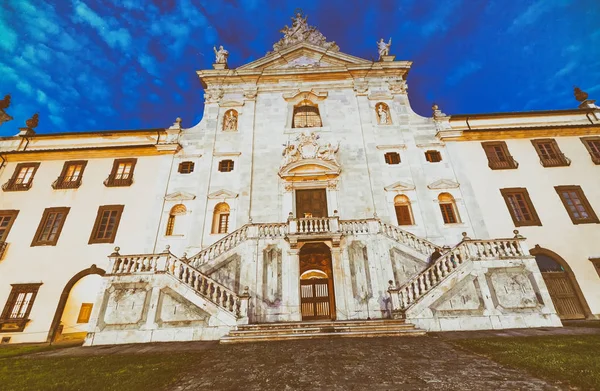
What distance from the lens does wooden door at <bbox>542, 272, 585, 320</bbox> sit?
14673 mm

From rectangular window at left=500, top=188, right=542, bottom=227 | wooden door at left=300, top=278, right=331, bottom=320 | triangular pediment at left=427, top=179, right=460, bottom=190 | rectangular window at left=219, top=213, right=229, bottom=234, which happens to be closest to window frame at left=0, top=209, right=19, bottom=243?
rectangular window at left=219, top=213, right=229, bottom=234

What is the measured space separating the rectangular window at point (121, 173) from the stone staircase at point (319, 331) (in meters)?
14.0

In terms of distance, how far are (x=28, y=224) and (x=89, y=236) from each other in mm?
4290

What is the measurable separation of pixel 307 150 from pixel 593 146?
792 inches

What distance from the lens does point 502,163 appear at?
1864cm

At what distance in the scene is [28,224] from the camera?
17.4m

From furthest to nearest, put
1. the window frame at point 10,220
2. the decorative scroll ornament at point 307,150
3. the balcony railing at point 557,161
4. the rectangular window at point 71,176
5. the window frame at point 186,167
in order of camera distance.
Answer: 1. the window frame at point 186,167
2. the decorative scroll ornament at point 307,150
3. the rectangular window at point 71,176
4. the balcony railing at point 557,161
5. the window frame at point 10,220

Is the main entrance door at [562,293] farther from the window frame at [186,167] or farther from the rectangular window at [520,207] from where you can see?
the window frame at [186,167]

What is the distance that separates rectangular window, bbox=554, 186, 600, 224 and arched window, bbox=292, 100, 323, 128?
55.1ft

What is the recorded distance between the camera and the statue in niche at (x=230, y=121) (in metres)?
21.8

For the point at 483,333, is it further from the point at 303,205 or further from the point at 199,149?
the point at 199,149

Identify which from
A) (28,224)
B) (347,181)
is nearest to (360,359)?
(347,181)

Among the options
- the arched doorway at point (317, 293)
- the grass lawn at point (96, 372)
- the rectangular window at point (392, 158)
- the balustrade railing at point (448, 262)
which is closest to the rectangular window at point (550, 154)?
the rectangular window at point (392, 158)

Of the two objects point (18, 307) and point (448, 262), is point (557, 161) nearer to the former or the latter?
point (448, 262)
